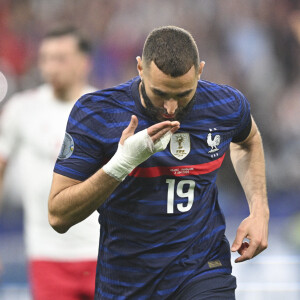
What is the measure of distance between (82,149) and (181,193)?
50cm

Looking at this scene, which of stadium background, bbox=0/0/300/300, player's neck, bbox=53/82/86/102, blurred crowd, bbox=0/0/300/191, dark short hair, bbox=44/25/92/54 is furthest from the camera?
blurred crowd, bbox=0/0/300/191

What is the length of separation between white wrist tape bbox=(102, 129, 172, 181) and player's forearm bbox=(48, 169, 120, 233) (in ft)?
0.13

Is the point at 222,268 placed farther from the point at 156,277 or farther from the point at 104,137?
the point at 104,137

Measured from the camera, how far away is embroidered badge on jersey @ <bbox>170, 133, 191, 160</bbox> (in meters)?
3.10

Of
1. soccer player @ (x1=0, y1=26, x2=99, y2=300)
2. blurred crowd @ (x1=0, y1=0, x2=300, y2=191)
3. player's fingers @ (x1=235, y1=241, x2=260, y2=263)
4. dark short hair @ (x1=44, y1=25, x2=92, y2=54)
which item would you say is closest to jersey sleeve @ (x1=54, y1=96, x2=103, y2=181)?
player's fingers @ (x1=235, y1=241, x2=260, y2=263)

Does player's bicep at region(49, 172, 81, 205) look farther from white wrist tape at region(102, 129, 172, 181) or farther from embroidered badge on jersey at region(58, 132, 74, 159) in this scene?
white wrist tape at region(102, 129, 172, 181)

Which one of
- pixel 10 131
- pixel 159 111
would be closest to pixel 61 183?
pixel 159 111

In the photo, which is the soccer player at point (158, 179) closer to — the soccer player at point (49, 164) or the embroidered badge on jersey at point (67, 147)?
the embroidered badge on jersey at point (67, 147)

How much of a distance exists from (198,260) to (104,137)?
0.74 metres

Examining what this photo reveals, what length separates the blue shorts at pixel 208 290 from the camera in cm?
314

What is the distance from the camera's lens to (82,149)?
9.87 ft

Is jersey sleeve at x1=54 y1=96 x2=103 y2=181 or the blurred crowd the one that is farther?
the blurred crowd

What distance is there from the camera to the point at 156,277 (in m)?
3.19

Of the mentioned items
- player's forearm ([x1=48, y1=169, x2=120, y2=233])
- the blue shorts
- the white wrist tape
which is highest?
the white wrist tape
